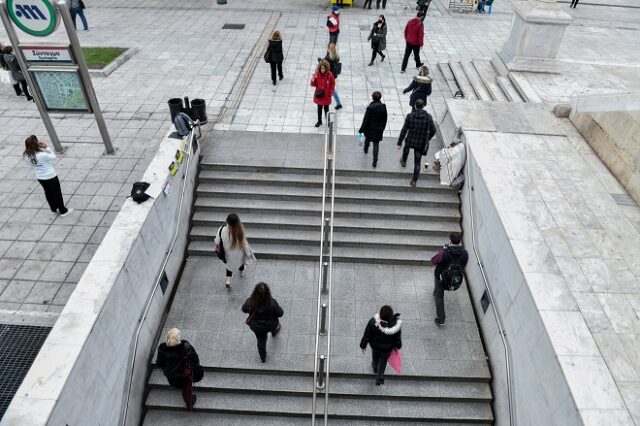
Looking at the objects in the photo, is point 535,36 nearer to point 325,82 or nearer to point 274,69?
point 325,82

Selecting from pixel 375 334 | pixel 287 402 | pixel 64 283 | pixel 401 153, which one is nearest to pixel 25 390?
pixel 64 283

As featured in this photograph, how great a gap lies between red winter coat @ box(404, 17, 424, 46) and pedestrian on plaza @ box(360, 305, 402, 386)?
9953mm

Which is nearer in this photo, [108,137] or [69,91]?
[69,91]

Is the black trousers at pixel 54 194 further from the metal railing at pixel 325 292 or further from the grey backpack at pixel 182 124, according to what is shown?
the metal railing at pixel 325 292

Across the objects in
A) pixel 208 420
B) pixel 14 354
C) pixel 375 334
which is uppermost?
pixel 375 334

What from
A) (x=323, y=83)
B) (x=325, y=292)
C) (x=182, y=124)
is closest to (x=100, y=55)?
(x=182, y=124)

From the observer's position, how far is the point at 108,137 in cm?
964

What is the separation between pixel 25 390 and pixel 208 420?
2713 mm

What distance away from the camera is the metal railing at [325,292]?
20.4ft

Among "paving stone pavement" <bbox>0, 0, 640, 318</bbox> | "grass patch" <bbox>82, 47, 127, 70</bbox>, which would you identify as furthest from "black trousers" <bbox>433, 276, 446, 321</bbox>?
"grass patch" <bbox>82, 47, 127, 70</bbox>

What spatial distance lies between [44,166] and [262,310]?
4826 millimetres

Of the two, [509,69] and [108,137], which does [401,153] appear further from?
[108,137]

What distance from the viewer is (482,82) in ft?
42.1

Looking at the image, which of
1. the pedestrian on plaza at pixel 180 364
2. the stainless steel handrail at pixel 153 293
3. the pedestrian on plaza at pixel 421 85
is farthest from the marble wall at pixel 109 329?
the pedestrian on plaza at pixel 421 85
